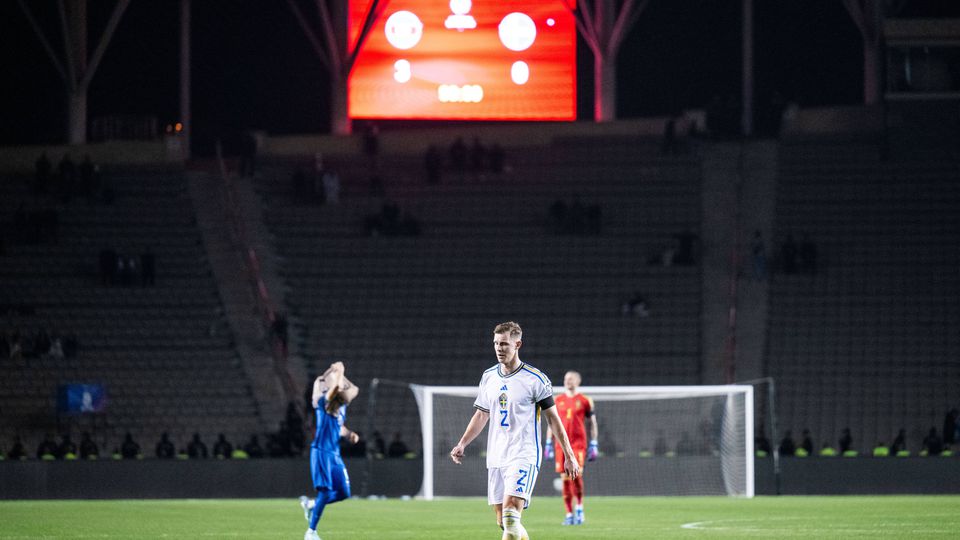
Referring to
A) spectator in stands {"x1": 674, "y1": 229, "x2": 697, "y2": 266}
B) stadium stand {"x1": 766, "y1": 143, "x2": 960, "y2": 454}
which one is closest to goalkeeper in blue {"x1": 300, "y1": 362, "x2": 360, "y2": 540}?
stadium stand {"x1": 766, "y1": 143, "x2": 960, "y2": 454}

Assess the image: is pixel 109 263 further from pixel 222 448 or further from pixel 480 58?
pixel 480 58

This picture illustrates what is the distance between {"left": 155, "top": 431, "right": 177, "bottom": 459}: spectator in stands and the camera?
1211 inches

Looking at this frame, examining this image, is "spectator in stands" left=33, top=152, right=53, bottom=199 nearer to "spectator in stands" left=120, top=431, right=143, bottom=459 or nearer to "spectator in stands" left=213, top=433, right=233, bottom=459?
"spectator in stands" left=120, top=431, right=143, bottom=459

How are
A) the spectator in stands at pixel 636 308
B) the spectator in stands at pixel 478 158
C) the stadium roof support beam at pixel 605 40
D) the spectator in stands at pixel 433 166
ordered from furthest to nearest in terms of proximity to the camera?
1. the stadium roof support beam at pixel 605 40
2. the spectator in stands at pixel 478 158
3. the spectator in stands at pixel 433 166
4. the spectator in stands at pixel 636 308

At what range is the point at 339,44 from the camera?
45.3 m

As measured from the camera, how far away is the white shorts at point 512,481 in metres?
11.7

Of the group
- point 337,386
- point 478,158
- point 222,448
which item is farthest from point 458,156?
point 337,386

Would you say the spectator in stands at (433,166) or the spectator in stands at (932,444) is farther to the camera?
the spectator in stands at (433,166)

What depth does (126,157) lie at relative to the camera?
43.4m

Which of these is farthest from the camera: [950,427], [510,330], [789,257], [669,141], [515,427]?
[669,141]

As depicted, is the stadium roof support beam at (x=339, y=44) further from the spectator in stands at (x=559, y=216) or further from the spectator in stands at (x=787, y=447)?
the spectator in stands at (x=787, y=447)

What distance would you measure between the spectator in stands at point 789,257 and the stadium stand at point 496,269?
210 centimetres

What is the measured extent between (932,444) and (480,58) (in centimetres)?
1950

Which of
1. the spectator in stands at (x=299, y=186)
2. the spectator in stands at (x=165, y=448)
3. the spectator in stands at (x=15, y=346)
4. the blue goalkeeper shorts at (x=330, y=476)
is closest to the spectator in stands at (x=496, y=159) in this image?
the spectator in stands at (x=299, y=186)
